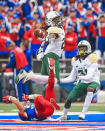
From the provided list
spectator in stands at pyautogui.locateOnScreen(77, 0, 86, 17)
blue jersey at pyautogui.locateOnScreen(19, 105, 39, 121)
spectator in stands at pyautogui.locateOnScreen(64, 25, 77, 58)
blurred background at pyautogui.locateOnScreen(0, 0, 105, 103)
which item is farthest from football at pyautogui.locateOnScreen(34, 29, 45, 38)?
spectator in stands at pyautogui.locateOnScreen(77, 0, 86, 17)

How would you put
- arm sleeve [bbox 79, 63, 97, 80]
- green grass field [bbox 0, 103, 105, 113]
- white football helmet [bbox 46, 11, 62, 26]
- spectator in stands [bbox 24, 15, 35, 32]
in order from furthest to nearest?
1. spectator in stands [bbox 24, 15, 35, 32]
2. green grass field [bbox 0, 103, 105, 113]
3. white football helmet [bbox 46, 11, 62, 26]
4. arm sleeve [bbox 79, 63, 97, 80]

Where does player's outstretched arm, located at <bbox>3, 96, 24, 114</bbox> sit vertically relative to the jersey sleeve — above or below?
below

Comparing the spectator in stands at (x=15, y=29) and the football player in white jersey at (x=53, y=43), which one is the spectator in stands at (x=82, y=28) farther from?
the football player in white jersey at (x=53, y=43)

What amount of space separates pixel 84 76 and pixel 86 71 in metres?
0.28

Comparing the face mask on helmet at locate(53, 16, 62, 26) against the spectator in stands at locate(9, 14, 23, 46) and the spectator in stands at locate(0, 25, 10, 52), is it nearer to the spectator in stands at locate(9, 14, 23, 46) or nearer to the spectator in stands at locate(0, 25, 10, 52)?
the spectator in stands at locate(0, 25, 10, 52)

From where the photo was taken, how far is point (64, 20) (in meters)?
19.4

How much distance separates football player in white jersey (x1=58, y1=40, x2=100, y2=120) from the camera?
9.98 meters

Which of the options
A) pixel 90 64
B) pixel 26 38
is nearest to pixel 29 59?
pixel 26 38

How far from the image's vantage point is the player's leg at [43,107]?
30.7 feet

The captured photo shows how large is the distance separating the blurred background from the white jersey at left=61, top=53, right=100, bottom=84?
172 inches

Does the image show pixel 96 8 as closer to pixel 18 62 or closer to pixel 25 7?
pixel 25 7

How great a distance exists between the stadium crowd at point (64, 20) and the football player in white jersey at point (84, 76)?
644 centimetres

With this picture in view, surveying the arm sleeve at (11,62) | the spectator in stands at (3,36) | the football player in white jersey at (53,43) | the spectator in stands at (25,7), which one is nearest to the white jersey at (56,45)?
the football player in white jersey at (53,43)

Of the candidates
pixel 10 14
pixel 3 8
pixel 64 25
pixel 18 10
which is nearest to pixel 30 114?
pixel 64 25
